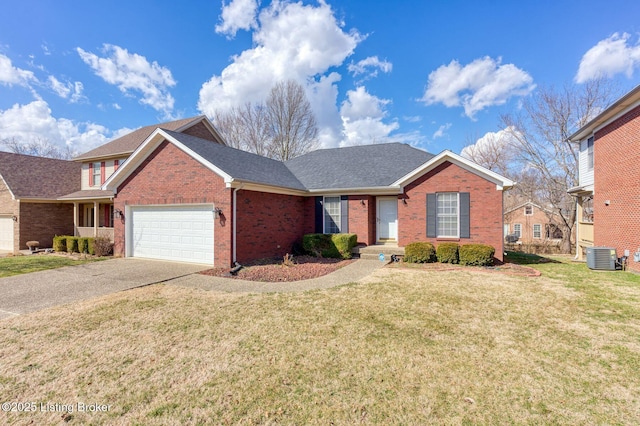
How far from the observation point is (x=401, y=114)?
24.7 metres

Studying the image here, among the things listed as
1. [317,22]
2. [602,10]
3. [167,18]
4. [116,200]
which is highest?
[317,22]

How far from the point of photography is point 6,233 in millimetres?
17953

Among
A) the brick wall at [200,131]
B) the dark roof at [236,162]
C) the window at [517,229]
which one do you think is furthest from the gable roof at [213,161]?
the window at [517,229]

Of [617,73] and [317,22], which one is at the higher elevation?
[317,22]

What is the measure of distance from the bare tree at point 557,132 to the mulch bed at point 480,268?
45.6ft

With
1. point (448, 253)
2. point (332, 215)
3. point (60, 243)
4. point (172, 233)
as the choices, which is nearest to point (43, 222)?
point (60, 243)

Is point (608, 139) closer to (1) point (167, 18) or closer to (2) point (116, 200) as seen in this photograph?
(1) point (167, 18)

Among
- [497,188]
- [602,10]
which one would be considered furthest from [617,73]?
[497,188]

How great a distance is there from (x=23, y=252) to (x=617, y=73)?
37466mm

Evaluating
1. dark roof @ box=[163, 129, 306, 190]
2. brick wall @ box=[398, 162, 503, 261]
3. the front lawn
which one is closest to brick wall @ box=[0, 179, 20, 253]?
dark roof @ box=[163, 129, 306, 190]

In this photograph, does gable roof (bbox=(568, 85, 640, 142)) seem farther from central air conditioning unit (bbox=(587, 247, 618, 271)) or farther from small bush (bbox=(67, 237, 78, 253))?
small bush (bbox=(67, 237, 78, 253))

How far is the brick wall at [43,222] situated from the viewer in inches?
675

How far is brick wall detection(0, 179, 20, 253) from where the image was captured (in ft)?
55.6

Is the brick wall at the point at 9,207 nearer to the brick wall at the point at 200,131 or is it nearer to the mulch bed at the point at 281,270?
the brick wall at the point at 200,131
